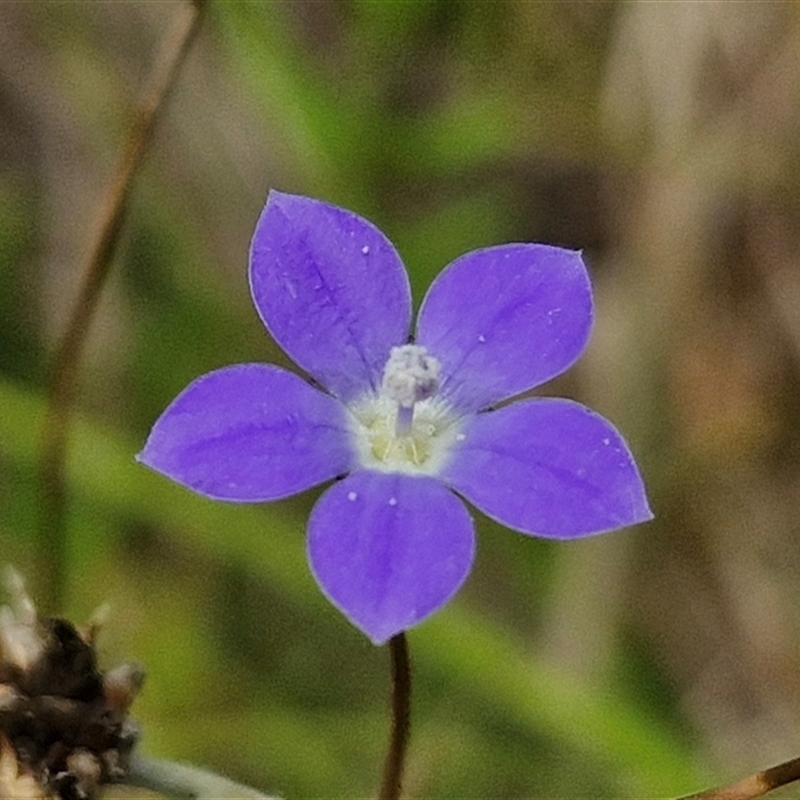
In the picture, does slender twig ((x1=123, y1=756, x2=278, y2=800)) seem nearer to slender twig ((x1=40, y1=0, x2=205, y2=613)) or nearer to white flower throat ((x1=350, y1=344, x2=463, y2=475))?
white flower throat ((x1=350, y1=344, x2=463, y2=475))

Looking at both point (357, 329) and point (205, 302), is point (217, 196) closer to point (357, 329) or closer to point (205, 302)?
point (205, 302)

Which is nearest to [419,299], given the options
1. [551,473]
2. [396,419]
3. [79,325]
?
[79,325]

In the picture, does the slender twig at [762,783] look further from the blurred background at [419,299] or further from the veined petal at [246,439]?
the blurred background at [419,299]

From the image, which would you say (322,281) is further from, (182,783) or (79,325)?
(79,325)

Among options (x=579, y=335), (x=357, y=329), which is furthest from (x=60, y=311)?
(x=579, y=335)

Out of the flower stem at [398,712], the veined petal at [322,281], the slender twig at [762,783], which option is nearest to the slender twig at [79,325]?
the veined petal at [322,281]
